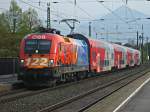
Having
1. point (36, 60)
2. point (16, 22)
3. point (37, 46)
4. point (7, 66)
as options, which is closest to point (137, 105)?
point (36, 60)

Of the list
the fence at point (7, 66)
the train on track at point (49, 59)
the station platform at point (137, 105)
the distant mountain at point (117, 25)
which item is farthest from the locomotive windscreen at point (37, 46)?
the distant mountain at point (117, 25)

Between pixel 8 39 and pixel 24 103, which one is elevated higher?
pixel 8 39

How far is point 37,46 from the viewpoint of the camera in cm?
2703

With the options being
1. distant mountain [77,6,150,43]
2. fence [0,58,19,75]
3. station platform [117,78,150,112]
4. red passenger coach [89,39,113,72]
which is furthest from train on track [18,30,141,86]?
distant mountain [77,6,150,43]

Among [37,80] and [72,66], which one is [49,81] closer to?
[37,80]

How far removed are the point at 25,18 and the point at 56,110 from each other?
6601 centimetres

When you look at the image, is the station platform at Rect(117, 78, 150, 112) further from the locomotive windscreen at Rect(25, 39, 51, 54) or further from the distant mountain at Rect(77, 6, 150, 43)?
the distant mountain at Rect(77, 6, 150, 43)

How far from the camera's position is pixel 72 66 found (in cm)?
3116

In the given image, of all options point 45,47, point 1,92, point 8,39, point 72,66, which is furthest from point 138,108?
point 8,39

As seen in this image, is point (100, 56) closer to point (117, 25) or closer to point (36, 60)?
point (36, 60)

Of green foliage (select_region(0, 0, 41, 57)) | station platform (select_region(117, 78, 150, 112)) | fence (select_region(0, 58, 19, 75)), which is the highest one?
green foliage (select_region(0, 0, 41, 57))

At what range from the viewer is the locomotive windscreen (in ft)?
87.9

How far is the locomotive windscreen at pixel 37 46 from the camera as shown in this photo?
2680cm

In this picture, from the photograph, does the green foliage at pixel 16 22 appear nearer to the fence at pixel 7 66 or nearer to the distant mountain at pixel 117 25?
the distant mountain at pixel 117 25
